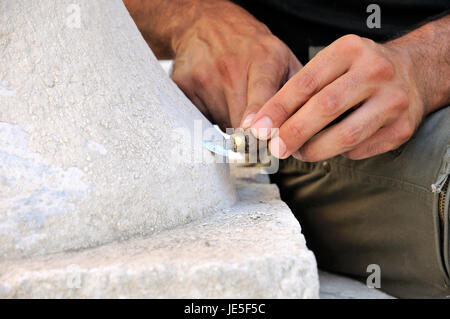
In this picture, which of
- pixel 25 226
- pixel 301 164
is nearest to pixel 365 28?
pixel 301 164

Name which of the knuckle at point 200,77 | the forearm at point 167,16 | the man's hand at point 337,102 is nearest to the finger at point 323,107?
the man's hand at point 337,102

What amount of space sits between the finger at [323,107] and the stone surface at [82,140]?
164 millimetres

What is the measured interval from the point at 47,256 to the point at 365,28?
3.21 feet

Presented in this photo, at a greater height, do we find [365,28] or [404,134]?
[365,28]

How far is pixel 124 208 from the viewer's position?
75cm

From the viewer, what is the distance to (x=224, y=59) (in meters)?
1.15

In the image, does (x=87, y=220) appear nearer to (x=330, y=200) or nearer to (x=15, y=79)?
(x=15, y=79)

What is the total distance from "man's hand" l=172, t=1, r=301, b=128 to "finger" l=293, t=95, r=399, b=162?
0.50ft

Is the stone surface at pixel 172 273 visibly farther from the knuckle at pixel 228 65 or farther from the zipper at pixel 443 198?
the knuckle at pixel 228 65

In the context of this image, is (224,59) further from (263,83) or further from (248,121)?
(248,121)

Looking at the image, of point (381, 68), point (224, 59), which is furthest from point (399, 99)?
point (224, 59)

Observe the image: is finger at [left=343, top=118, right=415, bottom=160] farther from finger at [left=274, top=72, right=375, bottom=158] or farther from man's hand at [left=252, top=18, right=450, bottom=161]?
finger at [left=274, top=72, right=375, bottom=158]

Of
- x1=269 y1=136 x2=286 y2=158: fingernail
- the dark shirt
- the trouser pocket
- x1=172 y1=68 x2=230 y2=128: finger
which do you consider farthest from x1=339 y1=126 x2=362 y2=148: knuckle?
the dark shirt

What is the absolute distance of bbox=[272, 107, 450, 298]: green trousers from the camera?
1.00 m
